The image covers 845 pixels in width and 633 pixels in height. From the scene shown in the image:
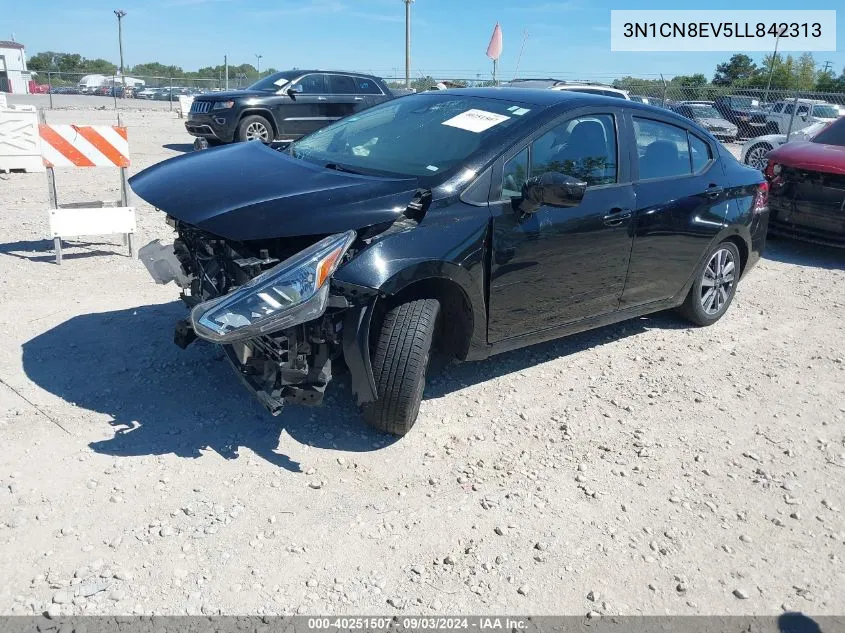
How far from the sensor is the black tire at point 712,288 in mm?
5328

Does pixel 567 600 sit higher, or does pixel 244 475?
pixel 244 475

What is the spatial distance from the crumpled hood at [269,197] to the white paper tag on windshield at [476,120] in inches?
26.9

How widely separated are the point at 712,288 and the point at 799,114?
713 inches

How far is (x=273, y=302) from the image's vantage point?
295 cm

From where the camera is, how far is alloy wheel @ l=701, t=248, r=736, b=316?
5.41 m

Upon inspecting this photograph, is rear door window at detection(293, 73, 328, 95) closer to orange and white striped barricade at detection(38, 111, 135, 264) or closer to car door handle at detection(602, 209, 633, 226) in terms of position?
orange and white striped barricade at detection(38, 111, 135, 264)

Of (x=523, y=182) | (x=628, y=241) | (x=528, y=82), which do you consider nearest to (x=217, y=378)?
(x=523, y=182)

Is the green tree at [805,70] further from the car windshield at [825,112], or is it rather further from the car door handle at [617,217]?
the car door handle at [617,217]

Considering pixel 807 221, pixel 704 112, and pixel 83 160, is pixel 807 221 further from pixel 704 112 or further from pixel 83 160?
pixel 704 112

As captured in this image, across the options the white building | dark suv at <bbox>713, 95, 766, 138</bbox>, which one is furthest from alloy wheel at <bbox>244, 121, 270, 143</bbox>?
the white building

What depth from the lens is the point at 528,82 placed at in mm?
15219

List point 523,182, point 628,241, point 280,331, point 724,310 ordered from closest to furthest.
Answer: point 280,331
point 523,182
point 628,241
point 724,310

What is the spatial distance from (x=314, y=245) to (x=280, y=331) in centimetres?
42

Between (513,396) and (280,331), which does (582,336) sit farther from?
(280,331)
